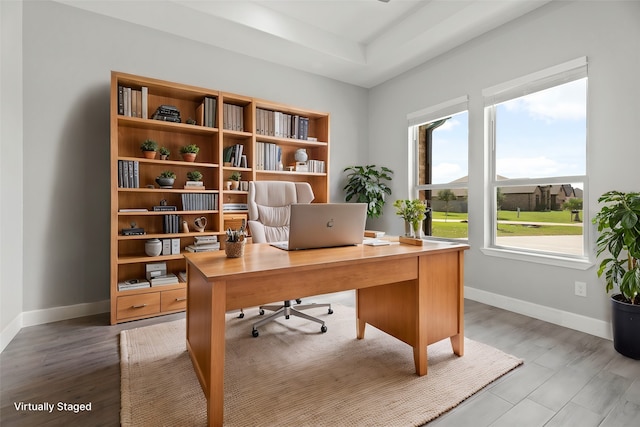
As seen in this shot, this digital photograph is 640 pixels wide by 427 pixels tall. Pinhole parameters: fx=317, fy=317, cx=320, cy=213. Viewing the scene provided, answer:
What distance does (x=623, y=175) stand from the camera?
7.57ft

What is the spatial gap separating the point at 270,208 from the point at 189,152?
1.07 m

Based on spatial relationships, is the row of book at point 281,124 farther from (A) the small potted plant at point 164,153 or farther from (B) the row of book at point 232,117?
(A) the small potted plant at point 164,153

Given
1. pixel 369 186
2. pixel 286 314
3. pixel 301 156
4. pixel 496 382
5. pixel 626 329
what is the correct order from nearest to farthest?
pixel 496 382, pixel 626 329, pixel 286 314, pixel 301 156, pixel 369 186

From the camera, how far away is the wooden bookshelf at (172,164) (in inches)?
107

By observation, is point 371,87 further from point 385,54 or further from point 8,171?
point 8,171

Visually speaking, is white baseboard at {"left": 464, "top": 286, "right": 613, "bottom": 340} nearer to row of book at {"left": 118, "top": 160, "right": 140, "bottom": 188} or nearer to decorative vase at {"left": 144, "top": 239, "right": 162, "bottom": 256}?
decorative vase at {"left": 144, "top": 239, "right": 162, "bottom": 256}

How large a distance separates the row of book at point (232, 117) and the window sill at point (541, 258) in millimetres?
2854

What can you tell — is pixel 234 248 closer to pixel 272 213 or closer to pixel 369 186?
pixel 272 213

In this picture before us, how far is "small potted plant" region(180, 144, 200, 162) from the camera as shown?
3.06 metres

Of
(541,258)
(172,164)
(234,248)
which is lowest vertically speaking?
(541,258)

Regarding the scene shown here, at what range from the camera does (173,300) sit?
2.89 meters

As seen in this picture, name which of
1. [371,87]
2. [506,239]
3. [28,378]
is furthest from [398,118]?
[28,378]

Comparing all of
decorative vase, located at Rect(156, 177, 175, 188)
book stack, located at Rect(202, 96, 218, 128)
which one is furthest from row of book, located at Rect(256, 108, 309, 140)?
decorative vase, located at Rect(156, 177, 175, 188)

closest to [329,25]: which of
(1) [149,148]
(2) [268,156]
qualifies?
(2) [268,156]
